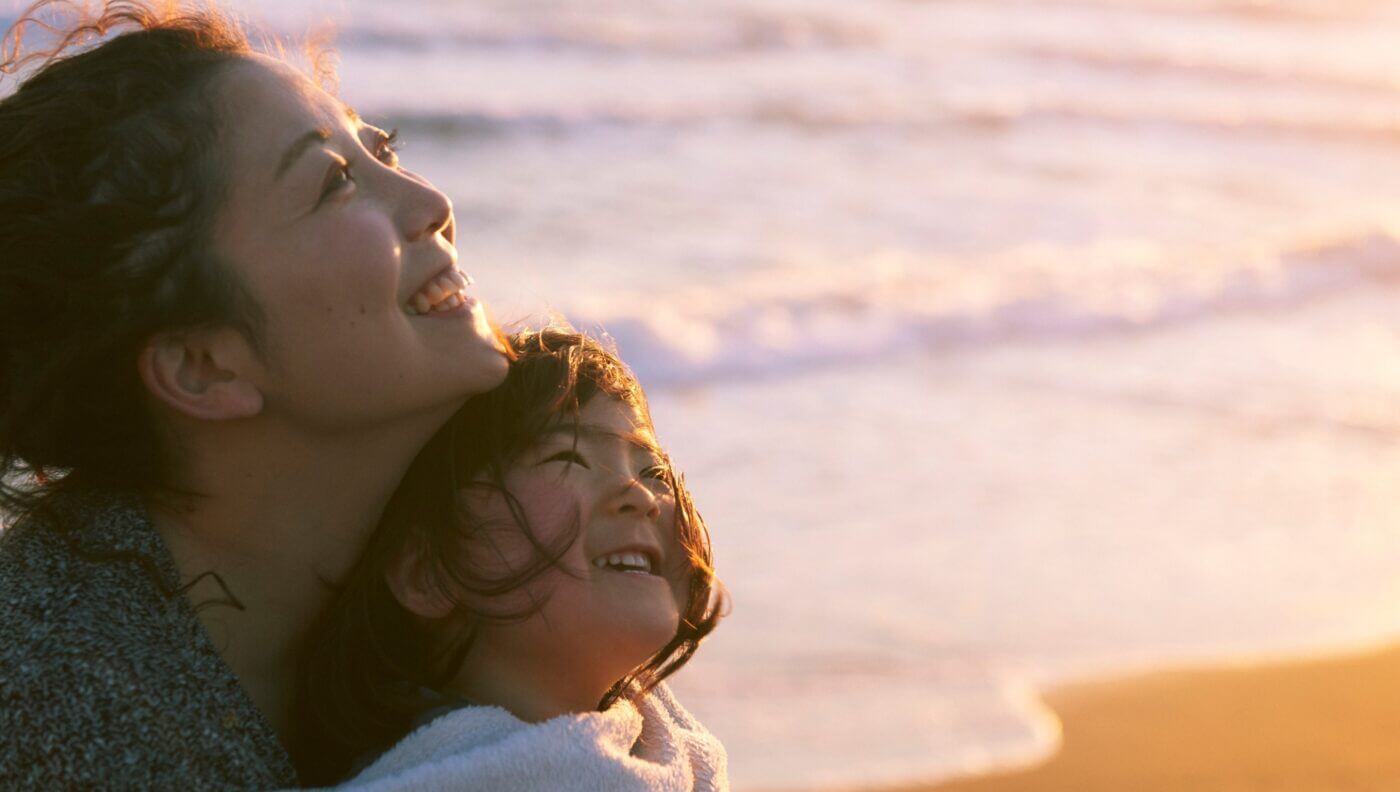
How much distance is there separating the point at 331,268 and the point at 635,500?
0.57m

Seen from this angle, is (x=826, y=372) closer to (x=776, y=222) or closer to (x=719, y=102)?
(x=776, y=222)

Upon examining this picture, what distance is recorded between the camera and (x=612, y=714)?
271 cm

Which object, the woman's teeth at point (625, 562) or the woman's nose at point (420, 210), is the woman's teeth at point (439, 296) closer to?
the woman's nose at point (420, 210)

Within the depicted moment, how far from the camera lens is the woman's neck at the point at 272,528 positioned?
8.78 ft

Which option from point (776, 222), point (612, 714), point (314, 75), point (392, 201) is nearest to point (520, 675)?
point (612, 714)

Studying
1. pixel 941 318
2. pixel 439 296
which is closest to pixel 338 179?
pixel 439 296

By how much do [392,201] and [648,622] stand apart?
72 centimetres

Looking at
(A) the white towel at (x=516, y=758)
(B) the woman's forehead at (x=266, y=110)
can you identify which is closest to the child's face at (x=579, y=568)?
(A) the white towel at (x=516, y=758)

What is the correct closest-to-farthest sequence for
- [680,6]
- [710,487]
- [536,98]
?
1. [710,487]
2. [536,98]
3. [680,6]

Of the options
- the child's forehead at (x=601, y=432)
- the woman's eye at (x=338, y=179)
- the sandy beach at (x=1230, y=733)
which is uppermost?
the sandy beach at (x=1230, y=733)

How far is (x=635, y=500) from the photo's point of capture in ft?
9.33

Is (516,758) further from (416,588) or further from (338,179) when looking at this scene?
(338,179)

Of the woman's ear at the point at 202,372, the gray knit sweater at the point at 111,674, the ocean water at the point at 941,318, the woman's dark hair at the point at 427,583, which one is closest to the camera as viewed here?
the gray knit sweater at the point at 111,674

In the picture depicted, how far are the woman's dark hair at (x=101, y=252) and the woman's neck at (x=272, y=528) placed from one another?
87mm
